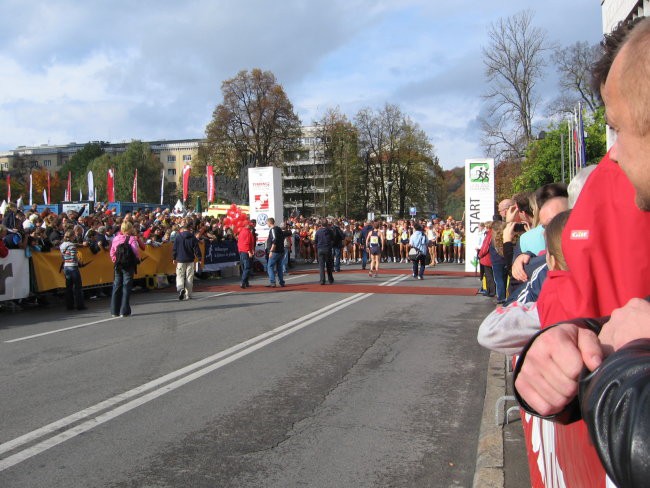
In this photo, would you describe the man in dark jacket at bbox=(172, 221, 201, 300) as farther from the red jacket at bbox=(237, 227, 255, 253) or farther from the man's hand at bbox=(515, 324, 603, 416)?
the man's hand at bbox=(515, 324, 603, 416)

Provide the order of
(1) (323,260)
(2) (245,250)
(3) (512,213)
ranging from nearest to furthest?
(3) (512,213), (1) (323,260), (2) (245,250)

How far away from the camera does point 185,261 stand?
1445 centimetres

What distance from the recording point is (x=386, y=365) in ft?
23.9

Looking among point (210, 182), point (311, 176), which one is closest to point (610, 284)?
point (210, 182)

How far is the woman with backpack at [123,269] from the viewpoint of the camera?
1150cm

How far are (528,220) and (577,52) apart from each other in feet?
127

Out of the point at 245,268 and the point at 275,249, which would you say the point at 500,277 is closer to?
the point at 275,249

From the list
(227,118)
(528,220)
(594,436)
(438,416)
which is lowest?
(438,416)

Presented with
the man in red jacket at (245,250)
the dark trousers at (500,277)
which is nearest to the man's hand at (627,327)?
the dark trousers at (500,277)

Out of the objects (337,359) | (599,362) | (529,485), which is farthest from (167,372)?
(599,362)

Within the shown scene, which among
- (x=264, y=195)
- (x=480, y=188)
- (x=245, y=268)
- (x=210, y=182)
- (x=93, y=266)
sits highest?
(x=210, y=182)

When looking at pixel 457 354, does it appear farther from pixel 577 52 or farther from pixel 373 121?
pixel 373 121

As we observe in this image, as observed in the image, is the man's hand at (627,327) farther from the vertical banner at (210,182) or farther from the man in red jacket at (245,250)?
the vertical banner at (210,182)

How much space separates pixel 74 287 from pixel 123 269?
2220mm
